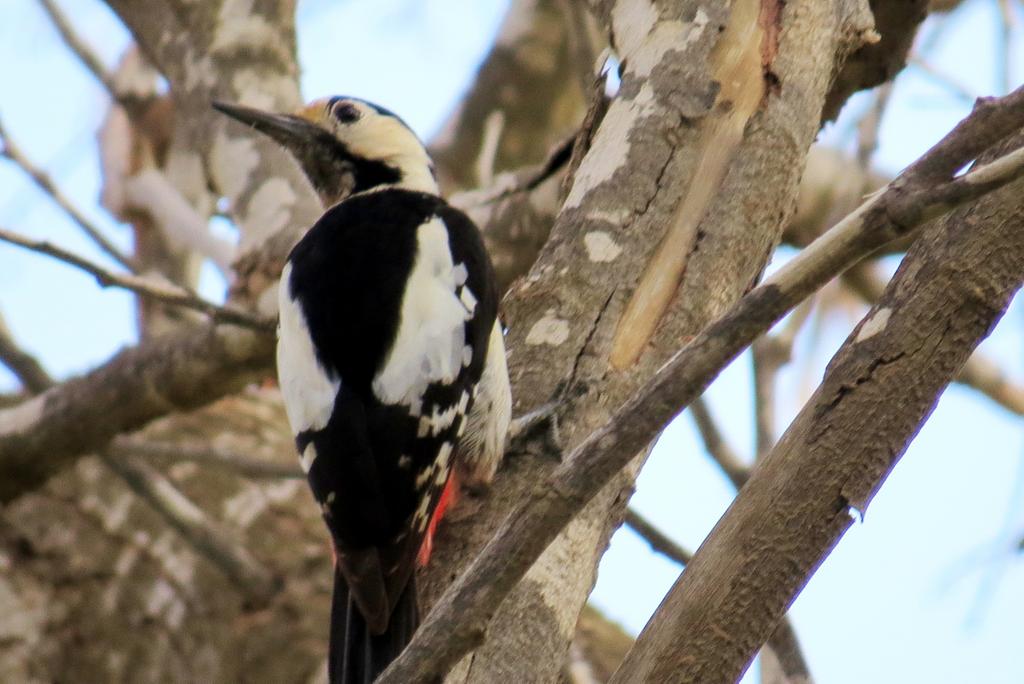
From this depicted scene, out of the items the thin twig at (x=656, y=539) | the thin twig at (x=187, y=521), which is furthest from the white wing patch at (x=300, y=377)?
the thin twig at (x=187, y=521)

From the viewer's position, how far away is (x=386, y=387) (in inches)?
97.1

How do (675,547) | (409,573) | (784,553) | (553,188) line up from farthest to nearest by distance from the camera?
(553,188), (675,547), (409,573), (784,553)

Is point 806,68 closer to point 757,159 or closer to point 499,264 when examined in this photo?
point 757,159

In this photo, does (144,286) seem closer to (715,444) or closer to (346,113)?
(346,113)

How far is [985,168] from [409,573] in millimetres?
1098

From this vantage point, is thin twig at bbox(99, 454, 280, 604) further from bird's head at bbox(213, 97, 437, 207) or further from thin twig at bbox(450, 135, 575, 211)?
thin twig at bbox(450, 135, 575, 211)

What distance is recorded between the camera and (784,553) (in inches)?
68.9

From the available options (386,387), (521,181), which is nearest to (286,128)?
(521,181)

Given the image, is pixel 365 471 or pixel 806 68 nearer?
pixel 365 471

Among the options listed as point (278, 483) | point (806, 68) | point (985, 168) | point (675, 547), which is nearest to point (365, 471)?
point (675, 547)

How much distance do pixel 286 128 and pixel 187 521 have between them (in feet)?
3.35

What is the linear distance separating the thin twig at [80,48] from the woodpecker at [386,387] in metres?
2.82

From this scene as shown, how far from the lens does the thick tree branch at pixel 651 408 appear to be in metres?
1.38

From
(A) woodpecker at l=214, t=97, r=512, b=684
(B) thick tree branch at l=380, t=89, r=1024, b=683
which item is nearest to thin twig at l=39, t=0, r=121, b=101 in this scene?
(A) woodpecker at l=214, t=97, r=512, b=684
